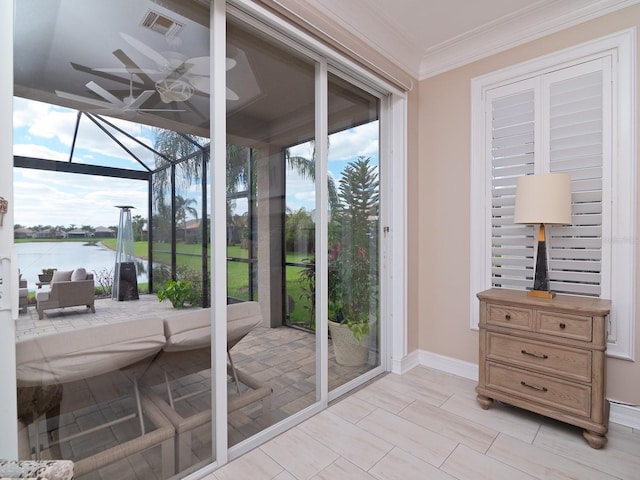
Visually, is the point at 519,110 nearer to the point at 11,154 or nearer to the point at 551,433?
the point at 551,433

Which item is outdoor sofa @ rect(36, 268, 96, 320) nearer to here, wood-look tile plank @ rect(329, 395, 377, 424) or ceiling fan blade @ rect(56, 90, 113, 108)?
ceiling fan blade @ rect(56, 90, 113, 108)

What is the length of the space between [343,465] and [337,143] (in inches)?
83.3

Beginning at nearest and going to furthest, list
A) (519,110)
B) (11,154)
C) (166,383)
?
1. (11,154)
2. (166,383)
3. (519,110)

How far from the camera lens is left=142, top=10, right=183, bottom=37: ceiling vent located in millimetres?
1580

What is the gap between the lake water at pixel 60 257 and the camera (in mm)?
1243

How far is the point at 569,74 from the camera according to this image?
7.68 feet

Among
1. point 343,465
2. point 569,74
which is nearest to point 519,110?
point 569,74

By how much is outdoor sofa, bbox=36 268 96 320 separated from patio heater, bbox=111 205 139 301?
0.33 ft

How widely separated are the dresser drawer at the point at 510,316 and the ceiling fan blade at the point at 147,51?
2458 mm

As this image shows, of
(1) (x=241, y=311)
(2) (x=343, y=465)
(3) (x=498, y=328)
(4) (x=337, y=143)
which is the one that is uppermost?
(4) (x=337, y=143)

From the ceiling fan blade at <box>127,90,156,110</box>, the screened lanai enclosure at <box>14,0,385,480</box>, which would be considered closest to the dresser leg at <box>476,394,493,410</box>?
the screened lanai enclosure at <box>14,0,385,480</box>

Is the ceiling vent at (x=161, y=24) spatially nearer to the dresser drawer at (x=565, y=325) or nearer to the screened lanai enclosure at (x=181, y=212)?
the screened lanai enclosure at (x=181, y=212)

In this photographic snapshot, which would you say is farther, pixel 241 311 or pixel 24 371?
pixel 241 311

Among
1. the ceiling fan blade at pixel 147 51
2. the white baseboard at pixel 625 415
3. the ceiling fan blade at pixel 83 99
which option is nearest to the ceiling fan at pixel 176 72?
the ceiling fan blade at pixel 147 51
